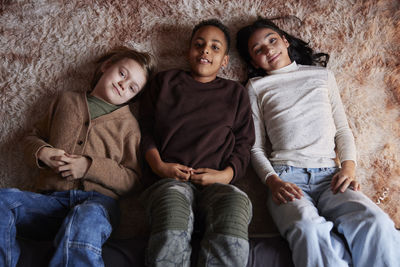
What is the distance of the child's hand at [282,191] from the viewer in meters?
0.94

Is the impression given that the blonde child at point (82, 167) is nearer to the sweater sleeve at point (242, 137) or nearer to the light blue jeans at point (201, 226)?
the light blue jeans at point (201, 226)

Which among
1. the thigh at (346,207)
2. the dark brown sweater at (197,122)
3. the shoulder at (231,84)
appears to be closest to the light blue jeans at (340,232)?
the thigh at (346,207)

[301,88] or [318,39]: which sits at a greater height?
[318,39]

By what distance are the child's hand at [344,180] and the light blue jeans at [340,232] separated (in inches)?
0.7

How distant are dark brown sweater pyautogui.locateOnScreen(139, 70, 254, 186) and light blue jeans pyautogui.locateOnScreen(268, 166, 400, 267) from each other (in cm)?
24

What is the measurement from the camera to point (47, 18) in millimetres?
1251

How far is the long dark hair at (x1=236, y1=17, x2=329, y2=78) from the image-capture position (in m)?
1.23

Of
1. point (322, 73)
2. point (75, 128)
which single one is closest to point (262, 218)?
point (322, 73)

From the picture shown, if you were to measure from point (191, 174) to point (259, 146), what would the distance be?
A: 11.6 inches

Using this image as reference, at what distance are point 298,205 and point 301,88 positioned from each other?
472 millimetres

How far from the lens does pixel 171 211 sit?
805mm

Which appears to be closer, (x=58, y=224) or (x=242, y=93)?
(x=58, y=224)

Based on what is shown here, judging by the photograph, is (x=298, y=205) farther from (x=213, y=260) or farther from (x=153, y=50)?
(x=153, y=50)

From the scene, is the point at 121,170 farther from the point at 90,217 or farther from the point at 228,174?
the point at 228,174
